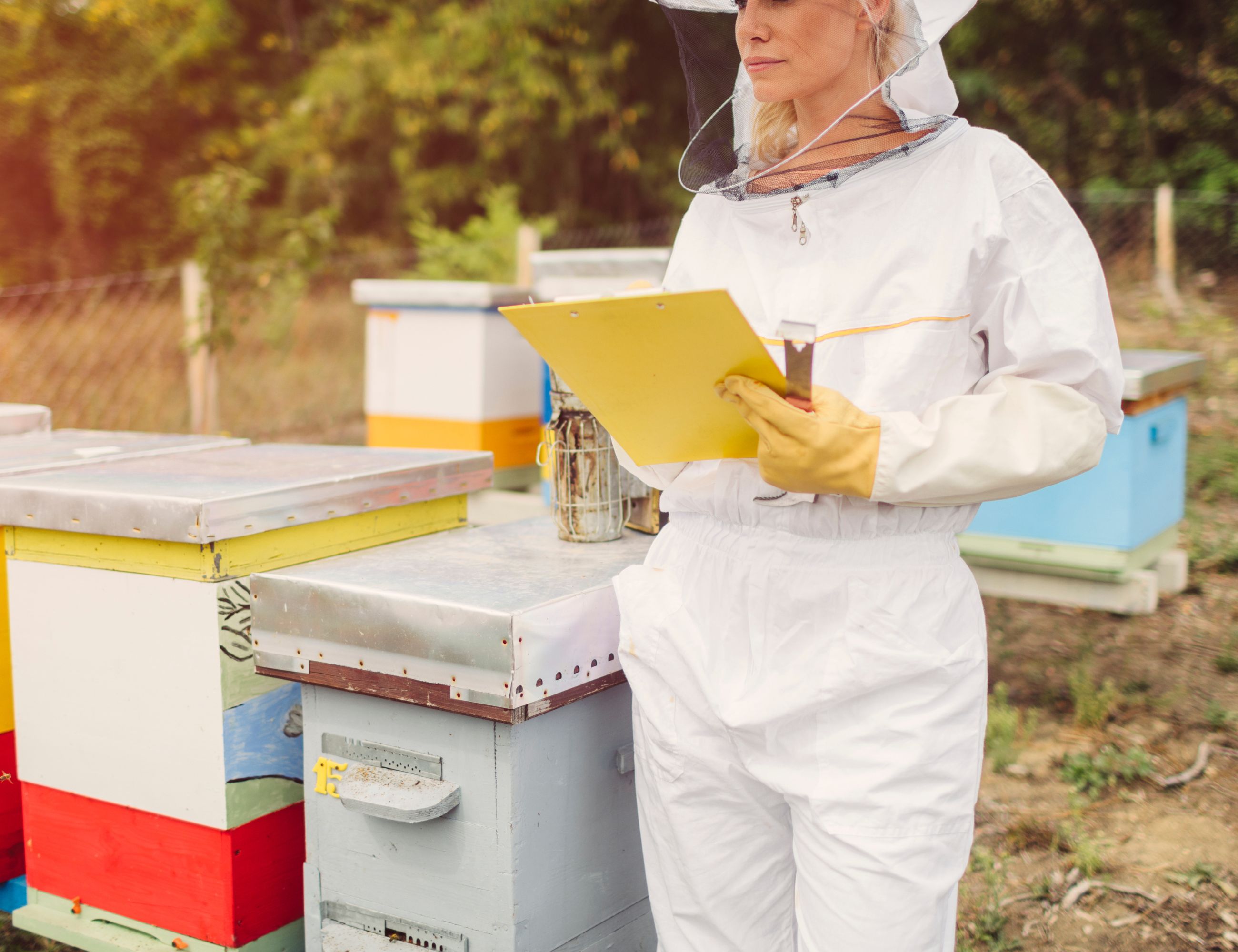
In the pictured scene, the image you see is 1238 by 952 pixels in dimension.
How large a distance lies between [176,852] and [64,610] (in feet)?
1.44

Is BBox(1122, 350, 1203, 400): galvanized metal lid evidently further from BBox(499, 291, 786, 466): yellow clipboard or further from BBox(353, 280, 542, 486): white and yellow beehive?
BBox(499, 291, 786, 466): yellow clipboard

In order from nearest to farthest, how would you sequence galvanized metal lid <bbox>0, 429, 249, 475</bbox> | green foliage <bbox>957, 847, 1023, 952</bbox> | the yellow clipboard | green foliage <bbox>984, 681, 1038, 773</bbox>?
the yellow clipboard < galvanized metal lid <bbox>0, 429, 249, 475</bbox> < green foliage <bbox>957, 847, 1023, 952</bbox> < green foliage <bbox>984, 681, 1038, 773</bbox>

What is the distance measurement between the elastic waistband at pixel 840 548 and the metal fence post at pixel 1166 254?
802 centimetres

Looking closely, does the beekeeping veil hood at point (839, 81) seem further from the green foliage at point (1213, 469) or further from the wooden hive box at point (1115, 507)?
the green foliage at point (1213, 469)

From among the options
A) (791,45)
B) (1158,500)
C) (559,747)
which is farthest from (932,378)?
(1158,500)

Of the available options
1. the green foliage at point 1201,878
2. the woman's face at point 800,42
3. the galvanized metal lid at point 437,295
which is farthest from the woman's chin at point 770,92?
the galvanized metal lid at point 437,295

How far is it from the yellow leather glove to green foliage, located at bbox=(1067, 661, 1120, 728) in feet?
8.54

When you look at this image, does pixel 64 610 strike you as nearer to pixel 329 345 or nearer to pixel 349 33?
pixel 329 345

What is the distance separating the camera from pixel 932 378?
4.00 feet

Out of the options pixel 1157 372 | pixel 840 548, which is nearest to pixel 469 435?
pixel 1157 372

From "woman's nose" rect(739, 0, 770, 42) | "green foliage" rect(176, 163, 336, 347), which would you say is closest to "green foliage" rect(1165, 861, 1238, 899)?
"woman's nose" rect(739, 0, 770, 42)

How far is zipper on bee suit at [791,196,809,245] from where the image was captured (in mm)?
1275

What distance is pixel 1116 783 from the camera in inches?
120

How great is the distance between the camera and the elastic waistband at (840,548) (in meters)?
1.25
